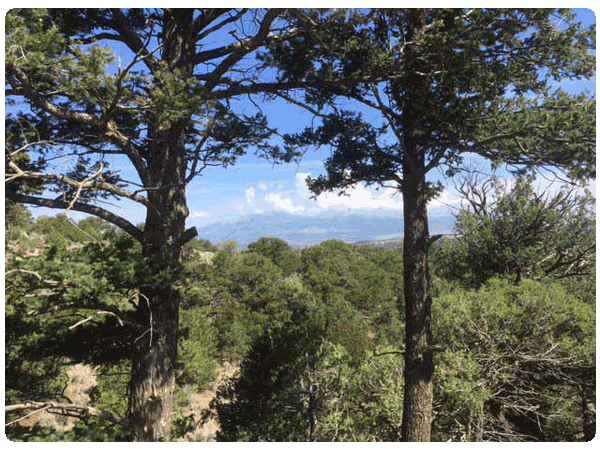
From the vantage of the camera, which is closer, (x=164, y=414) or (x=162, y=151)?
(x=164, y=414)

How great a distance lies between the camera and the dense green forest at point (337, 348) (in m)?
4.18

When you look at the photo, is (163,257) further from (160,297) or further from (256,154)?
(256,154)

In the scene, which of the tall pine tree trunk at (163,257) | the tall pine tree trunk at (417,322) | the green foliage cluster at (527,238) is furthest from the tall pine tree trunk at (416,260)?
the green foliage cluster at (527,238)

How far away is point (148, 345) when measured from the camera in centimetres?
496

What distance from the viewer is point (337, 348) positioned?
9859 mm

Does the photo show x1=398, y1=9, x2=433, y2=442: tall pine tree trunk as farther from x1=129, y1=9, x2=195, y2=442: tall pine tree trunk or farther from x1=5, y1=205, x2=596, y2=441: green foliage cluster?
x1=129, y1=9, x2=195, y2=442: tall pine tree trunk

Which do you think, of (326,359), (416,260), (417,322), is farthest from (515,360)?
(416,260)

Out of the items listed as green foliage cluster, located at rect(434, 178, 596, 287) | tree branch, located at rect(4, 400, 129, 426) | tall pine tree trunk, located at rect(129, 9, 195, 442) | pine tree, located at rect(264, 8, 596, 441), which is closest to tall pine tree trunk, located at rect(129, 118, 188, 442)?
tall pine tree trunk, located at rect(129, 9, 195, 442)

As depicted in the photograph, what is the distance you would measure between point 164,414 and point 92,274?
234cm

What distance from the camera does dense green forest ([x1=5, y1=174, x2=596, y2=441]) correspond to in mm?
4184

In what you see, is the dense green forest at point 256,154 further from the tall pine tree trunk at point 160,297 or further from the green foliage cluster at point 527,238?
the green foliage cluster at point 527,238
